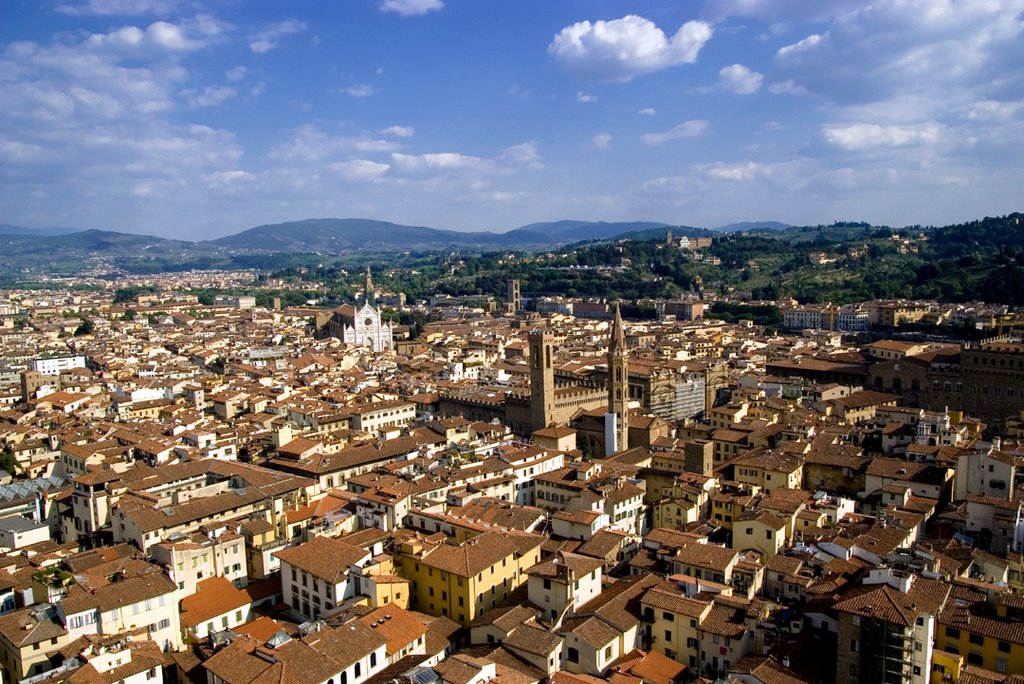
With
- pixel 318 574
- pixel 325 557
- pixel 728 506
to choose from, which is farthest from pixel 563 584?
pixel 728 506

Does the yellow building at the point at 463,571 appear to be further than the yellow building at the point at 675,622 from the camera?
Yes

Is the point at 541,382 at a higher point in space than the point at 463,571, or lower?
higher

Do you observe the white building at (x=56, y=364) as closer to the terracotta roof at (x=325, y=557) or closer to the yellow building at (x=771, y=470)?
the terracotta roof at (x=325, y=557)

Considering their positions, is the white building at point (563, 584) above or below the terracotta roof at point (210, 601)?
above

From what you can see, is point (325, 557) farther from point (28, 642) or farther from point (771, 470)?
point (771, 470)

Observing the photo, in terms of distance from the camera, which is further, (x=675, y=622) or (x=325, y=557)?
(x=325, y=557)

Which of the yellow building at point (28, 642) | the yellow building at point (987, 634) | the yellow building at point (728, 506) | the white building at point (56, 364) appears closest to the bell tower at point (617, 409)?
the yellow building at point (728, 506)

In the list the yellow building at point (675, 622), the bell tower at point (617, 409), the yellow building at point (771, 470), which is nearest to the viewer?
the yellow building at point (675, 622)
